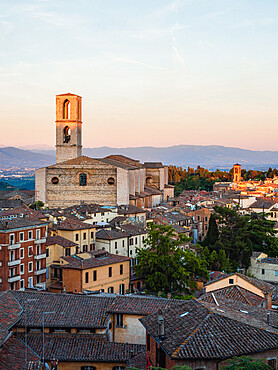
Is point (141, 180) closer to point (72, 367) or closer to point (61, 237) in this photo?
point (61, 237)

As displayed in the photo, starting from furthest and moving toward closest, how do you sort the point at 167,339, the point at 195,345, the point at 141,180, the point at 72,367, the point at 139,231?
the point at 141,180 → the point at 139,231 → the point at 72,367 → the point at 167,339 → the point at 195,345

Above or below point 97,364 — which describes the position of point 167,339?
above

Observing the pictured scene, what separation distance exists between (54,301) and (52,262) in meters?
12.4

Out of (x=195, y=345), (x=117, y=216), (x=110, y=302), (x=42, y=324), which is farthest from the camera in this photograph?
(x=117, y=216)

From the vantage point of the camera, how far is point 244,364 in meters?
10.2

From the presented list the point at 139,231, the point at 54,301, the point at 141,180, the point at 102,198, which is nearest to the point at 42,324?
the point at 54,301

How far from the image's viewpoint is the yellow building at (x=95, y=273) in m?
25.8

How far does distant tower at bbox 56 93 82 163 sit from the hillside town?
7.93 m

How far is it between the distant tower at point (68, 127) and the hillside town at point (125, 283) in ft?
26.0

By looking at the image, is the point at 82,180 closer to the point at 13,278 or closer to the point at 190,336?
the point at 13,278

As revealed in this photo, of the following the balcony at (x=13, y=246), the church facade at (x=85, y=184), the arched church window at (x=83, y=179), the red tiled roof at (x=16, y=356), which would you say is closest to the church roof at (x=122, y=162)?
the church facade at (x=85, y=184)

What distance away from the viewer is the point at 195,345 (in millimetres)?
11172

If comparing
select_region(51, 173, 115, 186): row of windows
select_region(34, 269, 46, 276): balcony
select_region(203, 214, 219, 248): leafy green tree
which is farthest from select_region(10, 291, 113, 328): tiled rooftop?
select_region(51, 173, 115, 186): row of windows

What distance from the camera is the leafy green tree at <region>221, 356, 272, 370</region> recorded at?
393 inches
